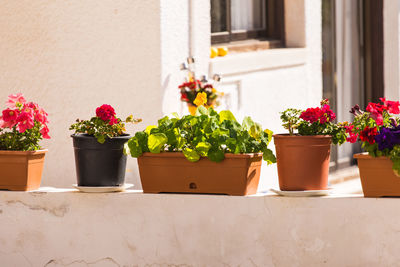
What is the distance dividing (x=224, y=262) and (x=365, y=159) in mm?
790

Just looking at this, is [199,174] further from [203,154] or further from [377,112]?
[377,112]

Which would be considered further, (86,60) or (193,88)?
(193,88)

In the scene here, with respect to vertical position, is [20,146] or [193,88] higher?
[193,88]

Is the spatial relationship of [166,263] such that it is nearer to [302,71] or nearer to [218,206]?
[218,206]

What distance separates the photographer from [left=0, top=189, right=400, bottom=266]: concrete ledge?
3803mm

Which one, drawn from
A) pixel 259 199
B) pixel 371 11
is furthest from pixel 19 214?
pixel 371 11

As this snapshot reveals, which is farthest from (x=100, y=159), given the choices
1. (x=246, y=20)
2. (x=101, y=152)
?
(x=246, y=20)

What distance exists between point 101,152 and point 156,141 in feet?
1.13

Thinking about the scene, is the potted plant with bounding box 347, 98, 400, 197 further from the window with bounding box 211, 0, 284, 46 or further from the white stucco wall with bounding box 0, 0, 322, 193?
the window with bounding box 211, 0, 284, 46

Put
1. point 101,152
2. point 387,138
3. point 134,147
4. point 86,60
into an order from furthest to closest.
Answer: point 86,60
point 101,152
point 134,147
point 387,138

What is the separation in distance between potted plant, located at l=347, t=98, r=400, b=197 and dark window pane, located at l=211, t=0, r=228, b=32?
2823 mm

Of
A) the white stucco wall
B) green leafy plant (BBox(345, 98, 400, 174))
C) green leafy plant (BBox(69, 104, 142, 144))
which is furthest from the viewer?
the white stucco wall

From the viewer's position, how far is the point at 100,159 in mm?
4301

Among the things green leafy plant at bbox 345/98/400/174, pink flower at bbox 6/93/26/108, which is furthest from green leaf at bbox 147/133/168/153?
green leafy plant at bbox 345/98/400/174
